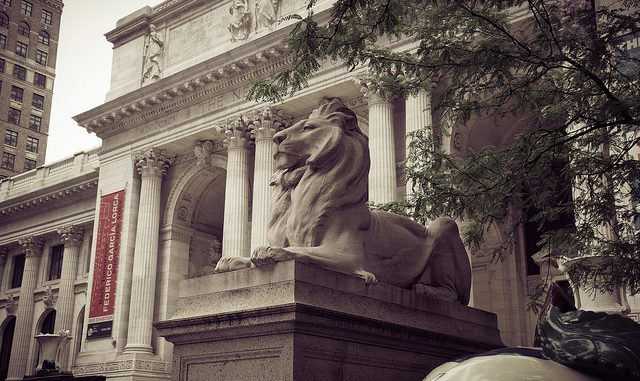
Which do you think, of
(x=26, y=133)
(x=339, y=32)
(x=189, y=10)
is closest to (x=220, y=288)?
(x=339, y=32)

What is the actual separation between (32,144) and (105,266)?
139 ft

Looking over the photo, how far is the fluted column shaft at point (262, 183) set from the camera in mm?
26125

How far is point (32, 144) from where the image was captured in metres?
68.8

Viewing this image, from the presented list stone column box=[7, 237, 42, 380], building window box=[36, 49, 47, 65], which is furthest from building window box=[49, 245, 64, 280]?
building window box=[36, 49, 47, 65]

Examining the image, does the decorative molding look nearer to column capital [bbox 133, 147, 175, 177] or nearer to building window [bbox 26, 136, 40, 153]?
column capital [bbox 133, 147, 175, 177]

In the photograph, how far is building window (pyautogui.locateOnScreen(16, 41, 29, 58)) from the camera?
2694 inches

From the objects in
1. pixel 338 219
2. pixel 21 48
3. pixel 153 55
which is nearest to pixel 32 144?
pixel 21 48

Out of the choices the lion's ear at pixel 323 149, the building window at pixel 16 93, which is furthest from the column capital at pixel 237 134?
the building window at pixel 16 93

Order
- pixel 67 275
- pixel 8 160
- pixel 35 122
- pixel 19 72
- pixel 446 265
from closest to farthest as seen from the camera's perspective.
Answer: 1. pixel 446 265
2. pixel 67 275
3. pixel 8 160
4. pixel 19 72
5. pixel 35 122

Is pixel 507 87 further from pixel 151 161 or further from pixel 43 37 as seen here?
pixel 43 37

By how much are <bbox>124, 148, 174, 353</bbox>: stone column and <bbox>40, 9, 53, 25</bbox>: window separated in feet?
157

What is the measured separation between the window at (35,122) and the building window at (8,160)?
3.91 metres

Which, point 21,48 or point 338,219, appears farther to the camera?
point 21,48

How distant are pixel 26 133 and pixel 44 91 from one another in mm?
5237
